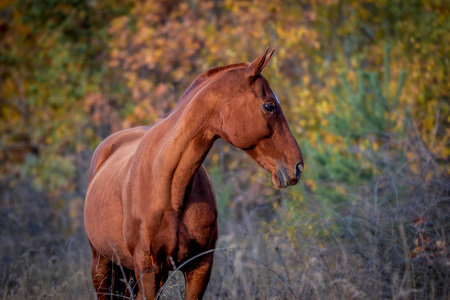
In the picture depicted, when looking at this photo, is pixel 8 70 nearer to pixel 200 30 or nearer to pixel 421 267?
pixel 200 30

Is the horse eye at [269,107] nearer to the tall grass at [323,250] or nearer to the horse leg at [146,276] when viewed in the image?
the tall grass at [323,250]

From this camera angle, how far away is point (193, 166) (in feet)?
11.4

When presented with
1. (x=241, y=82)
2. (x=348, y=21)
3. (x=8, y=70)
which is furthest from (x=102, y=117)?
(x=241, y=82)

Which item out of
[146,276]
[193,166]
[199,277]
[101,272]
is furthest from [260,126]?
[101,272]

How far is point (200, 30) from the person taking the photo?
13273 millimetres

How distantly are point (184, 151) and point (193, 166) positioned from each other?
0.37 ft

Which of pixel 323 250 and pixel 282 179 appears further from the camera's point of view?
pixel 323 250

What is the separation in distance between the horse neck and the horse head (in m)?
0.13

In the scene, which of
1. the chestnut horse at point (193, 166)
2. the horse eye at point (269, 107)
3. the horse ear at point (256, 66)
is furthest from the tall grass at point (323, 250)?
the horse ear at point (256, 66)

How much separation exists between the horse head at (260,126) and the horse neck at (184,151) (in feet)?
0.42

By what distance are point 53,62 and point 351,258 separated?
483 inches

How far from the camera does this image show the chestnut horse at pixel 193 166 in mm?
3336

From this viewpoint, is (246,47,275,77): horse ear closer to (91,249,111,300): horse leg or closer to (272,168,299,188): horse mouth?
(272,168,299,188): horse mouth

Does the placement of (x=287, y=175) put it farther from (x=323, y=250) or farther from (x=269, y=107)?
(x=323, y=250)
